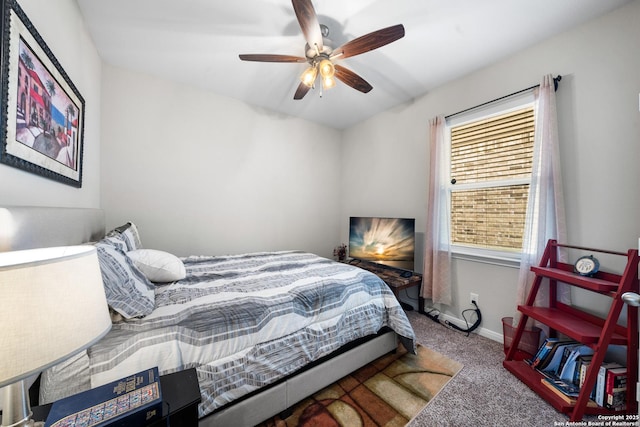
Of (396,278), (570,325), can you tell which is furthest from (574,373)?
(396,278)

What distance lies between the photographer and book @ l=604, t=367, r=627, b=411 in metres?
1.37

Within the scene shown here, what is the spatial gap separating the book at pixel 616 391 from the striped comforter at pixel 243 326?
1.09 metres

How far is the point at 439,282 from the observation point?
2.52 meters

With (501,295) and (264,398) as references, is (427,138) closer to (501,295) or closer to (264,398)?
(501,295)

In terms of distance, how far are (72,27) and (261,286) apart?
2.24m

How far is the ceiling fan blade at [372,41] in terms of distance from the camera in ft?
4.87

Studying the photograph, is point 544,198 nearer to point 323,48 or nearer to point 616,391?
point 616,391

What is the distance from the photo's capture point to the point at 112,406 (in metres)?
0.69

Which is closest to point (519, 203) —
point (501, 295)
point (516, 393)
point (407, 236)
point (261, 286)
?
point (501, 295)

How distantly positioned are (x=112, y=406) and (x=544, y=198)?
2.75m

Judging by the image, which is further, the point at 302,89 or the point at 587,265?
the point at 302,89

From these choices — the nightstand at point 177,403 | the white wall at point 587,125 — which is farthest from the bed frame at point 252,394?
the white wall at point 587,125

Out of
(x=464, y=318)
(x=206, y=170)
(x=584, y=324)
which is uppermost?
(x=206, y=170)

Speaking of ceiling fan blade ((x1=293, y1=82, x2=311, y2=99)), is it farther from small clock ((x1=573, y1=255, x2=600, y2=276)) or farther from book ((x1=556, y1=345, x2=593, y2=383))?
book ((x1=556, y1=345, x2=593, y2=383))
